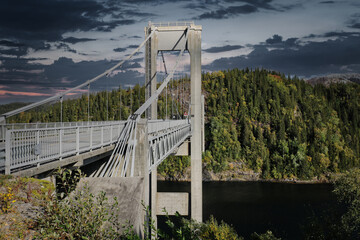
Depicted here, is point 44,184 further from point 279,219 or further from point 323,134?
point 323,134

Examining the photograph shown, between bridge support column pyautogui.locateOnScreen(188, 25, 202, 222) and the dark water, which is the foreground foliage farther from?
bridge support column pyautogui.locateOnScreen(188, 25, 202, 222)

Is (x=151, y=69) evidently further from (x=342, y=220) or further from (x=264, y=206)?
(x=264, y=206)

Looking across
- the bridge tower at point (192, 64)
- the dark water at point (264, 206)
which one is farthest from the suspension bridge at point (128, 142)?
the dark water at point (264, 206)

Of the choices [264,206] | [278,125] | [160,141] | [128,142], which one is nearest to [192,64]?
[160,141]

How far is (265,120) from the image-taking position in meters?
86.9

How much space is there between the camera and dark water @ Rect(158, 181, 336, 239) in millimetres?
32594

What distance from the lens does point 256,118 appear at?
8900 centimetres

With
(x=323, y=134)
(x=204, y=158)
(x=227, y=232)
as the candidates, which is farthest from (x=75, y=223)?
(x=323, y=134)

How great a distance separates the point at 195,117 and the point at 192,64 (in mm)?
3749

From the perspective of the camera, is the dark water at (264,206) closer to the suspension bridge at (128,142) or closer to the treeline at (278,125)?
the suspension bridge at (128,142)

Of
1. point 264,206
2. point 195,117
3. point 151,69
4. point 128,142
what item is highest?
point 151,69

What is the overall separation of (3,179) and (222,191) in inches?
1964

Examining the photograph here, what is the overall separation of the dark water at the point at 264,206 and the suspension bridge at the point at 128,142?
8.88 meters

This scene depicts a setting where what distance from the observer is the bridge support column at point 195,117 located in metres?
23.7
